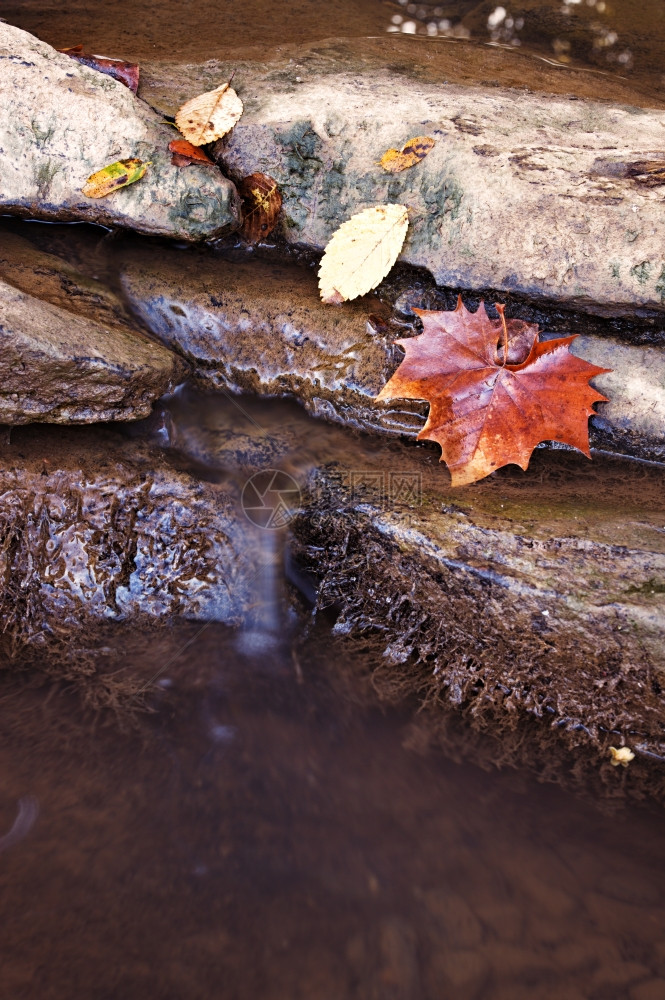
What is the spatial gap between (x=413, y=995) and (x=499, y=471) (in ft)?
5.09

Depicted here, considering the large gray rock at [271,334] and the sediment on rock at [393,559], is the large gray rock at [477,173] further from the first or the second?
the sediment on rock at [393,559]

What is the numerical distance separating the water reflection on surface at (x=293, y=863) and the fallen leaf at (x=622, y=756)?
0.15 metres

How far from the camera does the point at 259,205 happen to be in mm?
2693

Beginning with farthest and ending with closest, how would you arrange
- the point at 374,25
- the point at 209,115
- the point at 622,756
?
the point at 374,25
the point at 209,115
the point at 622,756

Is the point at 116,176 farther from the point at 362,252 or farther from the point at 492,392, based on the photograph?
the point at 492,392

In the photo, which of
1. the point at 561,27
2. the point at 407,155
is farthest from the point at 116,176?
the point at 561,27

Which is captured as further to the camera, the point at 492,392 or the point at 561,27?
the point at 561,27

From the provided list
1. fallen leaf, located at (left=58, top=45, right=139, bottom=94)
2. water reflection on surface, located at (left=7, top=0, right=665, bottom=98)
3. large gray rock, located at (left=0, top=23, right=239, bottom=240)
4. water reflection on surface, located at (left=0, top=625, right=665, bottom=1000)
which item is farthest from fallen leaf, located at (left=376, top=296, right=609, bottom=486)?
water reflection on surface, located at (left=7, top=0, right=665, bottom=98)

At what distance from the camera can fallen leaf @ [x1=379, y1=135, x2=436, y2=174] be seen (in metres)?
2.49

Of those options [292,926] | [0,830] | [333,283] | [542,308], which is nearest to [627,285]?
[542,308]

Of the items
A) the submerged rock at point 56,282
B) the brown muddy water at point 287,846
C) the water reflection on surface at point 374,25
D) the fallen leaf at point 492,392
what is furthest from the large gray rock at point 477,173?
the brown muddy water at point 287,846

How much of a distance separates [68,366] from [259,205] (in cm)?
111

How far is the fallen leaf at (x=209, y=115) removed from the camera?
2621 mm

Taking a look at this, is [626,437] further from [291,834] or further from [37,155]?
[37,155]
